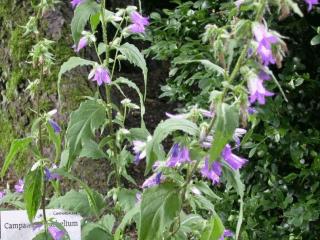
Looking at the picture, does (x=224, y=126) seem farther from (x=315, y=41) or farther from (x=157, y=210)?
(x=315, y=41)

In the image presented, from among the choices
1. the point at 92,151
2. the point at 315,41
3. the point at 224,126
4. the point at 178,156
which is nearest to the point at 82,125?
the point at 92,151

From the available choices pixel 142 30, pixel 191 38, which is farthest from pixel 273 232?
pixel 142 30

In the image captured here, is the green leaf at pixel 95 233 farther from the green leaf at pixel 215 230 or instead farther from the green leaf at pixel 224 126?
the green leaf at pixel 224 126

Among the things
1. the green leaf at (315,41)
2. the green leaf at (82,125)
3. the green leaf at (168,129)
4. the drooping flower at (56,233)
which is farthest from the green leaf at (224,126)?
the green leaf at (315,41)

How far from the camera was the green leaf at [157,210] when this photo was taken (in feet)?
5.28

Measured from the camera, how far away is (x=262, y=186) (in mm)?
3342

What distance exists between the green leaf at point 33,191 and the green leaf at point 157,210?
1.54 ft

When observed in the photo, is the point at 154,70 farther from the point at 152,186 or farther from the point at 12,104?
the point at 152,186

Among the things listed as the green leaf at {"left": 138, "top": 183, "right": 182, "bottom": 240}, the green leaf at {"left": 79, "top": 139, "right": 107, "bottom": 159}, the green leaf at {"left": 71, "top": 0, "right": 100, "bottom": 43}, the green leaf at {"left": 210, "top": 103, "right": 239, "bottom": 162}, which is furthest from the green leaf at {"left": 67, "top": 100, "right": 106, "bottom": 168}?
the green leaf at {"left": 210, "top": 103, "right": 239, "bottom": 162}

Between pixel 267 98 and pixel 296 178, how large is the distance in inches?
17.9

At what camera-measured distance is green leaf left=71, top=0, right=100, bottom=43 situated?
191 centimetres

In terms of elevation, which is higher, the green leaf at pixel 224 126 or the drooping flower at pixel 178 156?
the green leaf at pixel 224 126

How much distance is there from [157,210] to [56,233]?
616 mm

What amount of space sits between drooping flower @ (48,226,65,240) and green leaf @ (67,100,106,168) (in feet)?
0.84
